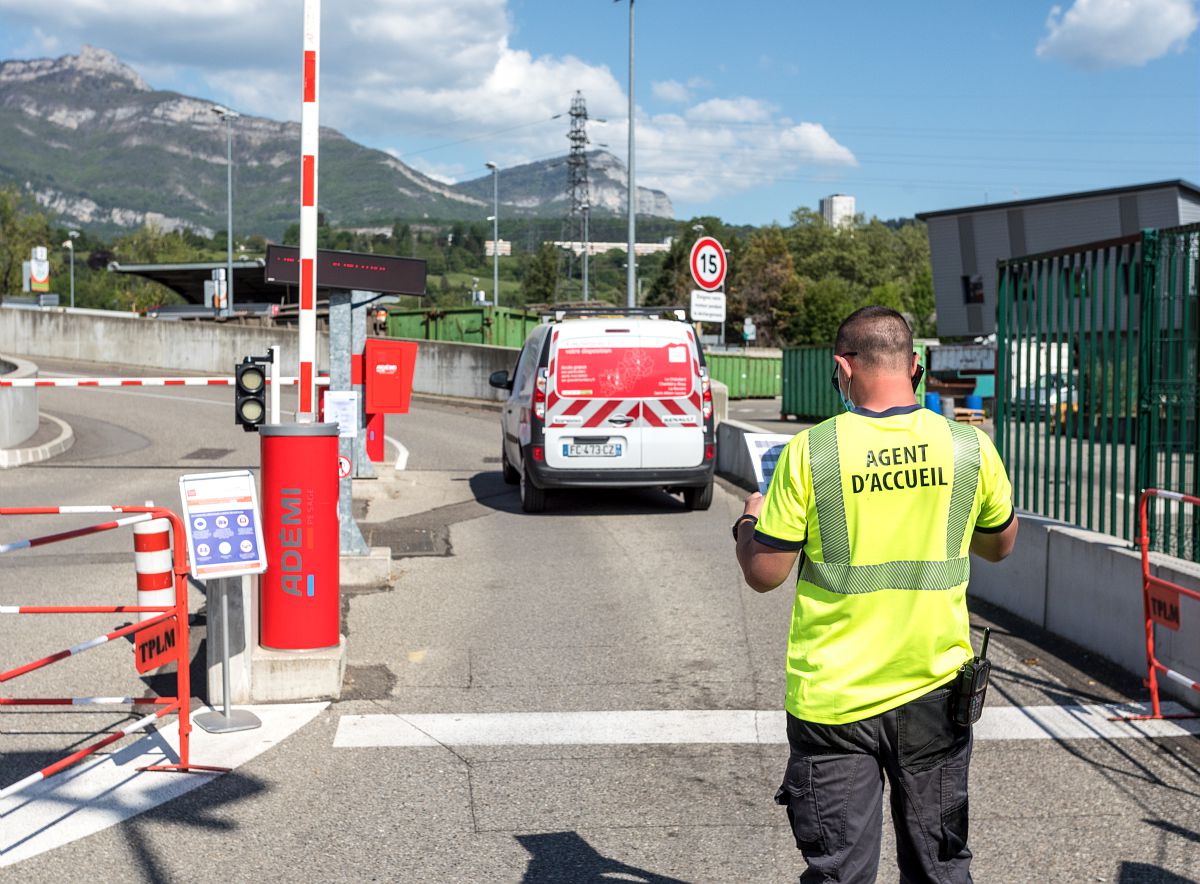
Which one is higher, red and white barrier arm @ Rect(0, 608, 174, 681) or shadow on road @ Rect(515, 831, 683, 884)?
red and white barrier arm @ Rect(0, 608, 174, 681)

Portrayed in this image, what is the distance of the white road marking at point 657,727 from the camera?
6172 mm

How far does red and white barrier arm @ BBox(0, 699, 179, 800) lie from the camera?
505 centimetres

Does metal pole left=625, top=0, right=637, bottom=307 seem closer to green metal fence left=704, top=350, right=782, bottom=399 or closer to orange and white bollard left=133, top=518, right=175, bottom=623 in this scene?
green metal fence left=704, top=350, right=782, bottom=399

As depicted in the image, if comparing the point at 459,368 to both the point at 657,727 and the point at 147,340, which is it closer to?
the point at 147,340

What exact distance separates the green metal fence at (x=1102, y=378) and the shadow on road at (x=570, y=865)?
4.29 metres

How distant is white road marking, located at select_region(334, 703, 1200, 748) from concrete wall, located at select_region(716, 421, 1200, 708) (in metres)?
0.39

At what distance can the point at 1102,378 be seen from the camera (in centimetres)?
837

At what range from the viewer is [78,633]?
8.25 m

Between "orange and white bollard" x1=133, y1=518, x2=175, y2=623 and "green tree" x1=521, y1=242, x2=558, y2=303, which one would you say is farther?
"green tree" x1=521, y1=242, x2=558, y2=303

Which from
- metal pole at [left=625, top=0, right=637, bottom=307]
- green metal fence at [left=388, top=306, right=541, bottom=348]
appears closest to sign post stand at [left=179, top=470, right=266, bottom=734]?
metal pole at [left=625, top=0, right=637, bottom=307]

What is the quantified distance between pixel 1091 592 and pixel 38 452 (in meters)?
15.7

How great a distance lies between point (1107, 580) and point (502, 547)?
5.80m

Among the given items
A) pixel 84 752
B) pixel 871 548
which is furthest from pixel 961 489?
pixel 84 752

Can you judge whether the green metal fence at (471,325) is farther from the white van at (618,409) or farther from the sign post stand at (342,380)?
the sign post stand at (342,380)
